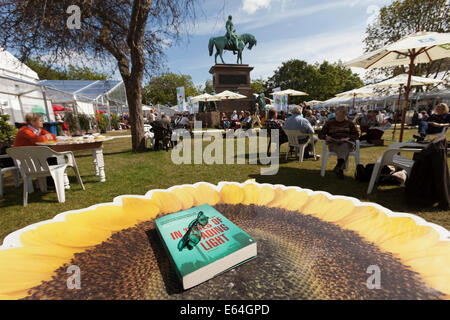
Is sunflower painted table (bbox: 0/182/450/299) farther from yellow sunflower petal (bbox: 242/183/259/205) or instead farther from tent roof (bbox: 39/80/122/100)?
tent roof (bbox: 39/80/122/100)

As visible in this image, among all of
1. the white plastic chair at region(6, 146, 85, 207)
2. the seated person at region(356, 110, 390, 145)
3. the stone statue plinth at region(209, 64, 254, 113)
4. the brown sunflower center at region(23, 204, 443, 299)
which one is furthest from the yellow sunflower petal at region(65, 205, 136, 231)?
the stone statue plinth at region(209, 64, 254, 113)

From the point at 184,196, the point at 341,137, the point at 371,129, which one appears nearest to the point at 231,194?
the point at 184,196

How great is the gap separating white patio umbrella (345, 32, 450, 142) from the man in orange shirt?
7.20 metres

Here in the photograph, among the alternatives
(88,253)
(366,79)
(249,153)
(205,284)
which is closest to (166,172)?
(249,153)

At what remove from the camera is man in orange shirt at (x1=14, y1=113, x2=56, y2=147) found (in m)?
3.84

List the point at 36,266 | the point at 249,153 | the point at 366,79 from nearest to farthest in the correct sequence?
1. the point at 36,266
2. the point at 249,153
3. the point at 366,79

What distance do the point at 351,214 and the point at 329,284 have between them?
70 cm

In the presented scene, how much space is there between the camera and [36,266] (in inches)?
35.6

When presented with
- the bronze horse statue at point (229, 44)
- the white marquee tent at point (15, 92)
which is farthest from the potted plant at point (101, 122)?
the bronze horse statue at point (229, 44)

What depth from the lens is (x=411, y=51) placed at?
16.7 feet

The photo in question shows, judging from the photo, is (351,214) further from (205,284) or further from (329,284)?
(205,284)

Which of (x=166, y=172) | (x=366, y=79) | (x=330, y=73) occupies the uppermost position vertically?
(x=330, y=73)

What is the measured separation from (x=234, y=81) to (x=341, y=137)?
60.7ft
